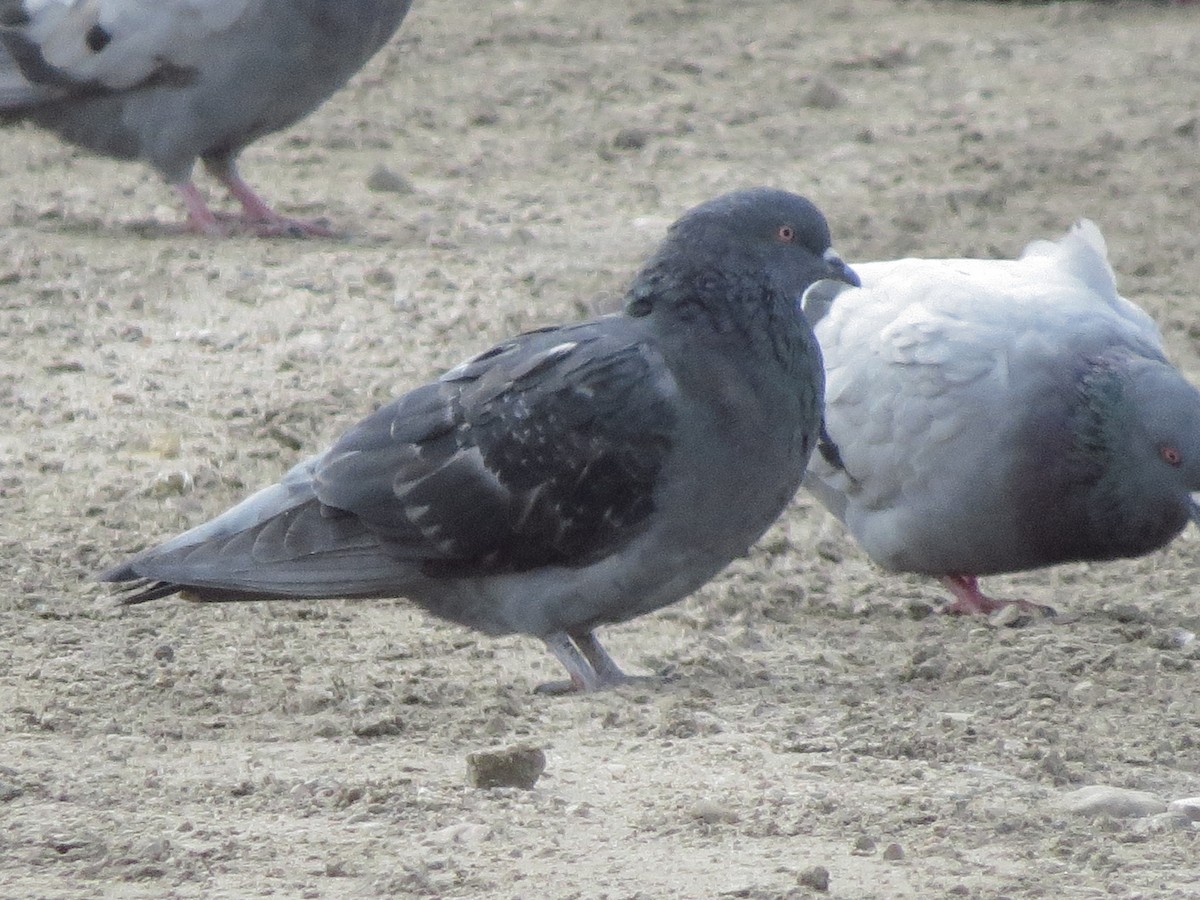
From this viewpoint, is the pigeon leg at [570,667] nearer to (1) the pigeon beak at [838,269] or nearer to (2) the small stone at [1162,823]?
(1) the pigeon beak at [838,269]

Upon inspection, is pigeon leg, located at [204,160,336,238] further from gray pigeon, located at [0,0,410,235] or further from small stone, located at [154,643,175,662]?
small stone, located at [154,643,175,662]

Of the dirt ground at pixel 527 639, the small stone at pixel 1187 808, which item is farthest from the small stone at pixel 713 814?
the small stone at pixel 1187 808

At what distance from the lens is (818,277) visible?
5.18m

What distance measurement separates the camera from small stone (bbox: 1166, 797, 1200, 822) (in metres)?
4.01

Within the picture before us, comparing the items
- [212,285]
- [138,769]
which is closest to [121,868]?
[138,769]

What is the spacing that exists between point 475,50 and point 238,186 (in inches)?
138

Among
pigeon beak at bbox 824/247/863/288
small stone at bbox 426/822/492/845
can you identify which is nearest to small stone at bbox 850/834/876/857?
small stone at bbox 426/822/492/845

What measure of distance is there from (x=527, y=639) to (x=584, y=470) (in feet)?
3.21

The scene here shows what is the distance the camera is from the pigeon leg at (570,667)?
5.03 m

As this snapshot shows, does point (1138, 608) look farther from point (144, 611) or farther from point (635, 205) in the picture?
point (635, 205)

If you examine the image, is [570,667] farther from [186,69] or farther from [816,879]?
[186,69]

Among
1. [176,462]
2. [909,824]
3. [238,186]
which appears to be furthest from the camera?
[238,186]

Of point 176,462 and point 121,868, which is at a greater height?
point 121,868

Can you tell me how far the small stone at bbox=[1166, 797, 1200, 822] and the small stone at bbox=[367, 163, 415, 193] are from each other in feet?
20.1
